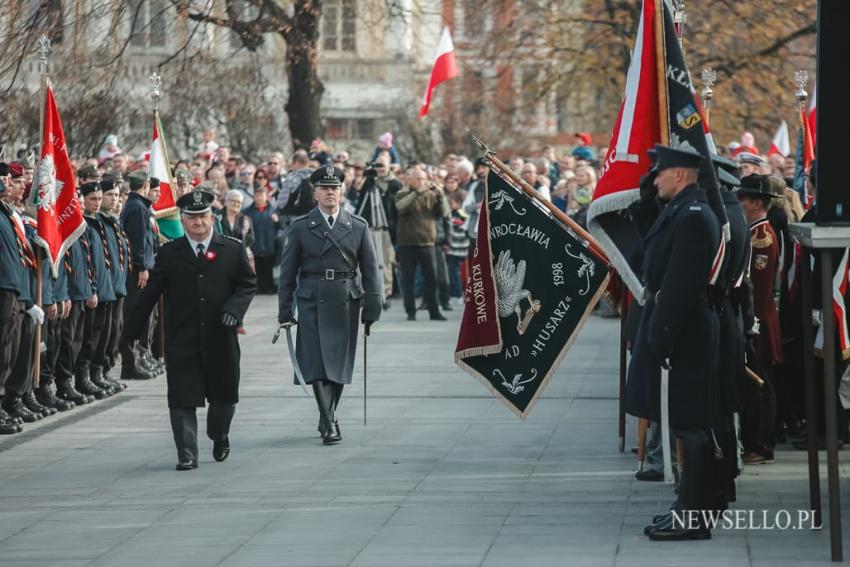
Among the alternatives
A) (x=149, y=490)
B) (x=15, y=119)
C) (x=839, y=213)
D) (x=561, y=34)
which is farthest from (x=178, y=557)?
(x=561, y=34)

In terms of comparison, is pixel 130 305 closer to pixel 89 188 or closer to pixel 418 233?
pixel 89 188

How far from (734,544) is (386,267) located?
1660cm

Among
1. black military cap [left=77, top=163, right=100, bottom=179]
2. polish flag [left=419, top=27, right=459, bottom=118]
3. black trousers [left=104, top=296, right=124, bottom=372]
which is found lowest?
black trousers [left=104, top=296, right=124, bottom=372]

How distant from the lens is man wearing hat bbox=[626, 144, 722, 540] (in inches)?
331

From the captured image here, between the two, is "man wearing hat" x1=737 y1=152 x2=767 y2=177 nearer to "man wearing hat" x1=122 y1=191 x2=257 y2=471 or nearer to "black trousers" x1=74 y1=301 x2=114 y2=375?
"man wearing hat" x1=122 y1=191 x2=257 y2=471

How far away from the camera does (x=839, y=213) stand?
8.04 metres

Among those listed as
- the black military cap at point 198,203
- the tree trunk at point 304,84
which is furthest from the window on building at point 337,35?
the black military cap at point 198,203

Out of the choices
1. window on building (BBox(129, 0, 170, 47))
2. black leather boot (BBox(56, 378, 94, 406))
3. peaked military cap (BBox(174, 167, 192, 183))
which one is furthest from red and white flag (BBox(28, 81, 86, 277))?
window on building (BBox(129, 0, 170, 47))

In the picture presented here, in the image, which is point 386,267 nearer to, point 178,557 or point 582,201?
point 582,201

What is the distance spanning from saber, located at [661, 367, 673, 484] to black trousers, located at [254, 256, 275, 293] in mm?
16632

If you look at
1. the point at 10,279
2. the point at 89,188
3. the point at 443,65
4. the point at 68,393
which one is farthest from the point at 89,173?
the point at 443,65

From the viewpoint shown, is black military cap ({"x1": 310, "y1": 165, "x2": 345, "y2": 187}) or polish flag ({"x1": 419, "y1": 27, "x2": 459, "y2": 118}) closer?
black military cap ({"x1": 310, "y1": 165, "x2": 345, "y2": 187})

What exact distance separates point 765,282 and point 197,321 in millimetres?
3664

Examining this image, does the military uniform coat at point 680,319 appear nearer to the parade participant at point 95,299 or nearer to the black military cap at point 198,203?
the black military cap at point 198,203
